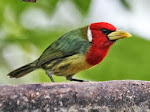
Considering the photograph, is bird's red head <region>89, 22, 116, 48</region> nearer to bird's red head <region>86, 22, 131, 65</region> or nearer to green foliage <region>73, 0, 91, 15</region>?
bird's red head <region>86, 22, 131, 65</region>

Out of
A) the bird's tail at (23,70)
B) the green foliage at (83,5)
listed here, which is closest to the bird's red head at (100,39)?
the green foliage at (83,5)

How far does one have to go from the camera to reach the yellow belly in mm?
3604

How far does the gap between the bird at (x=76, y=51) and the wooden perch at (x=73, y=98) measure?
1356 millimetres

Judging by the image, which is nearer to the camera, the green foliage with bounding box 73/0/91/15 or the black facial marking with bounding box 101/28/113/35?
the green foliage with bounding box 73/0/91/15

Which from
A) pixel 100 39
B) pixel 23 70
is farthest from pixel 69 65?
pixel 23 70

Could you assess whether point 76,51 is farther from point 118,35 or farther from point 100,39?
point 118,35

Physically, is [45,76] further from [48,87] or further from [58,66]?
[48,87]

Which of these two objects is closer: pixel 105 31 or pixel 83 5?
pixel 83 5

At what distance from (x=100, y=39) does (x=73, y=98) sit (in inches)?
64.7

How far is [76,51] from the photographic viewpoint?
3.70 meters

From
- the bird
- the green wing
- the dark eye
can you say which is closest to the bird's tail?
the bird

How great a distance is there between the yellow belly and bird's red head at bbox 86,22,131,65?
6 cm

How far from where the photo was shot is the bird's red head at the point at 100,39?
11.9 ft

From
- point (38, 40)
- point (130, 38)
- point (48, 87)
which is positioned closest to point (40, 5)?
point (38, 40)
